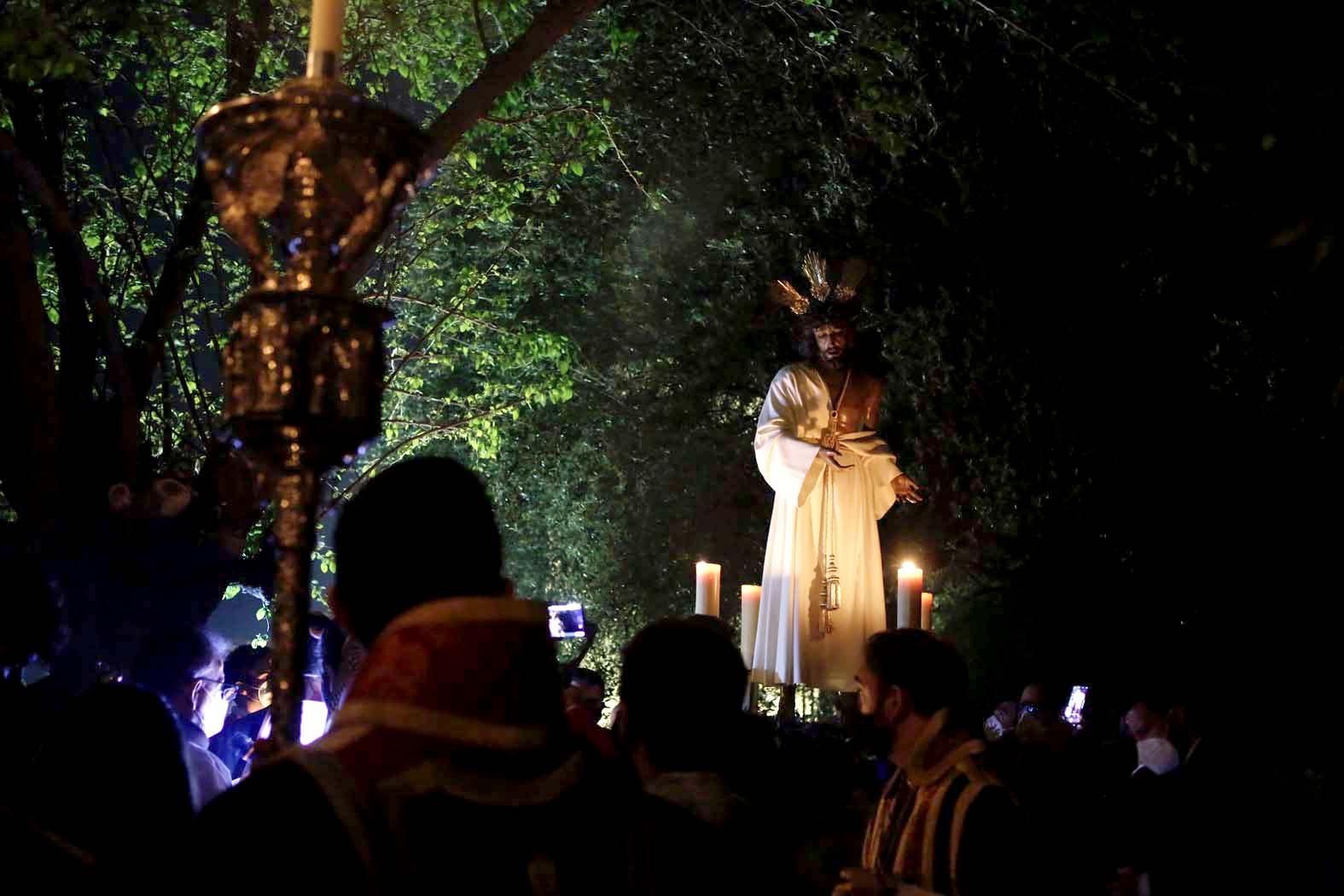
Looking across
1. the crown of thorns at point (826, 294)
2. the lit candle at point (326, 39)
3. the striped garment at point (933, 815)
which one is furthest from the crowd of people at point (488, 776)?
the crown of thorns at point (826, 294)

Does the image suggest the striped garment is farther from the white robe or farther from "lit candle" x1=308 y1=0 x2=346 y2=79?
the white robe

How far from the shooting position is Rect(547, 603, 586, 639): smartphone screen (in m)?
10.8

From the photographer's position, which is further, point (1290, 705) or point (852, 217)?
point (852, 217)

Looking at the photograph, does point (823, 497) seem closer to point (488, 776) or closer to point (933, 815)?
point (933, 815)

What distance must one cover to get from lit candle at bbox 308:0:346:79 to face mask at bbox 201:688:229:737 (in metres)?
4.06

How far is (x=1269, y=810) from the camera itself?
21.6 ft

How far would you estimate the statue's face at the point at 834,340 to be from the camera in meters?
8.23

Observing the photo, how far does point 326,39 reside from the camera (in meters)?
2.95

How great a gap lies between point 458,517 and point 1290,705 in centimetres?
1388

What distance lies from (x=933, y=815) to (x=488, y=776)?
2.23 metres

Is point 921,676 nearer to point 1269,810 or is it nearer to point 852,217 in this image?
point 1269,810

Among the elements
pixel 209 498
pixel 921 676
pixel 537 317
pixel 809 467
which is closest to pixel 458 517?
pixel 921 676

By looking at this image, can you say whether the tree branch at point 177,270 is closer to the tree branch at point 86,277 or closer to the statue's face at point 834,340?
the tree branch at point 86,277

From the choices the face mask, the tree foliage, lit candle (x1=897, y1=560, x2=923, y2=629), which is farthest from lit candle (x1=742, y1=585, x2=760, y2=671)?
the tree foliage
